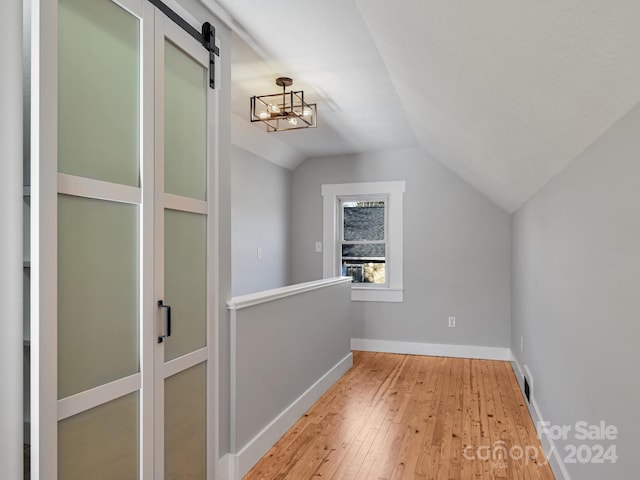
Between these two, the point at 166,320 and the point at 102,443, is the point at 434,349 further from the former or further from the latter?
the point at 102,443

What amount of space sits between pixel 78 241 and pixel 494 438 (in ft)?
8.71

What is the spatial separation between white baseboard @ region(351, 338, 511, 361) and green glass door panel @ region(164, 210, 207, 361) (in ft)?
11.1

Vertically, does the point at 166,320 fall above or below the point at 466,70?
below

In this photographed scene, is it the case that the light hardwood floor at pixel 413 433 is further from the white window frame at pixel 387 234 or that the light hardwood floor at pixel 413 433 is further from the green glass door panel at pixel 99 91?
the green glass door panel at pixel 99 91

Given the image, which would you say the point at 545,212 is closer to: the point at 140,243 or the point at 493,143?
the point at 493,143

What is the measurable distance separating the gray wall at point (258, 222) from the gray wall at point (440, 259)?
2.59 ft

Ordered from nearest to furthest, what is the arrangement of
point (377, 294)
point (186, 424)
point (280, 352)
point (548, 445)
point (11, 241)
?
point (11, 241), point (186, 424), point (548, 445), point (280, 352), point (377, 294)

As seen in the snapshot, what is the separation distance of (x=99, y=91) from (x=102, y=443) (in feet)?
3.98

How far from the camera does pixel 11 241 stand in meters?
1.29

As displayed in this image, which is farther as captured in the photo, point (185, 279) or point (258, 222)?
point (258, 222)

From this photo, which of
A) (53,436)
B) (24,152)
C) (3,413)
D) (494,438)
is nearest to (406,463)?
(494,438)

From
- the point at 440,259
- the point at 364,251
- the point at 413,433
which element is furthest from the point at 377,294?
the point at 413,433

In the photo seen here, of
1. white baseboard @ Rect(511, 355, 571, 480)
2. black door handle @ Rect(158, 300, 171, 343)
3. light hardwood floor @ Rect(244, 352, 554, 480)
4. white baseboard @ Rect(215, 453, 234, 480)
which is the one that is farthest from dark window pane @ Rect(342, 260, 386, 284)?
black door handle @ Rect(158, 300, 171, 343)

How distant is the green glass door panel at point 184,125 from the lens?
1910mm
